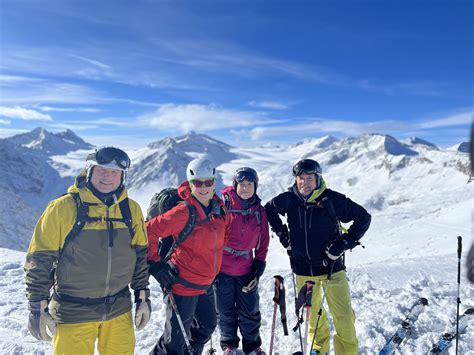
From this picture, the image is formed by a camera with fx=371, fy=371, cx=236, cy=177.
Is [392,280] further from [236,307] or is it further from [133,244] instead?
[133,244]

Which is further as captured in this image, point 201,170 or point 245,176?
point 245,176

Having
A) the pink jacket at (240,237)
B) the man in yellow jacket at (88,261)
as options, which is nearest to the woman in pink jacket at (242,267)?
the pink jacket at (240,237)

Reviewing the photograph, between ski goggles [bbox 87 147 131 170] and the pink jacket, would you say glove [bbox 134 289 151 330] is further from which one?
ski goggles [bbox 87 147 131 170]

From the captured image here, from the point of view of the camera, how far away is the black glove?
5.55 metres

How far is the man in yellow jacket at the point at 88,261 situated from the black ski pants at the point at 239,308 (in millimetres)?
1933

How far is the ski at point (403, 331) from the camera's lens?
6.62 metres

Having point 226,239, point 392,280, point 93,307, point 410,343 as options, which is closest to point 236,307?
point 226,239

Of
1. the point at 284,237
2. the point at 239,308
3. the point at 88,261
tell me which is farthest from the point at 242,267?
the point at 88,261

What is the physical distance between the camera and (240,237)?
6.48 metres

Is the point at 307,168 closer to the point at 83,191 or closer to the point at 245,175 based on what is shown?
the point at 245,175

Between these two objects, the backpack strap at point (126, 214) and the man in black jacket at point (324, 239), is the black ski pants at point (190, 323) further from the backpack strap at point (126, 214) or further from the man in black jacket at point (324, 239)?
the man in black jacket at point (324, 239)

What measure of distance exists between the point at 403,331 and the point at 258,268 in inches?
120

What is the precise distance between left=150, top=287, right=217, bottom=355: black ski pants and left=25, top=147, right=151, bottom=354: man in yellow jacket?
2.54ft

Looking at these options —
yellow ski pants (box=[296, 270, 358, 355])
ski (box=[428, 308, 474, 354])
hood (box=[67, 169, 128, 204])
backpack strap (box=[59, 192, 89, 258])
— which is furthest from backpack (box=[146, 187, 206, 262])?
ski (box=[428, 308, 474, 354])
